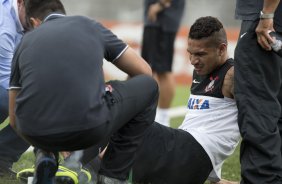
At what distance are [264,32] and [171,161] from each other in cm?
106

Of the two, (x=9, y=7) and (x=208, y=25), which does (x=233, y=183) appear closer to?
(x=208, y=25)

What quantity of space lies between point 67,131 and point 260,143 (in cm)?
120

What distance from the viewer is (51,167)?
139 inches

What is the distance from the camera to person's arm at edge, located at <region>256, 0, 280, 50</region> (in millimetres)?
3756

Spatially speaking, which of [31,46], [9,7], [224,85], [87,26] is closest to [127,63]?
[87,26]

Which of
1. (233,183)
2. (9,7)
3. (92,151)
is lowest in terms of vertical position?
(233,183)

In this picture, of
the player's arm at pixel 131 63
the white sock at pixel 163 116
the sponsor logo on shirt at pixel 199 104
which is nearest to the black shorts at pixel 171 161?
the sponsor logo on shirt at pixel 199 104

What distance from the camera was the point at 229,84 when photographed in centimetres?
428

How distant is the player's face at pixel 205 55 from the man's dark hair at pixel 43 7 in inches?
44.3

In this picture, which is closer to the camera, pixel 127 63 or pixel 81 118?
pixel 81 118

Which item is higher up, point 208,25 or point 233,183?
point 208,25

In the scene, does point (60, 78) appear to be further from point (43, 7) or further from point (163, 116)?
point (163, 116)

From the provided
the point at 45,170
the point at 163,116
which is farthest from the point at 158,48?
the point at 45,170

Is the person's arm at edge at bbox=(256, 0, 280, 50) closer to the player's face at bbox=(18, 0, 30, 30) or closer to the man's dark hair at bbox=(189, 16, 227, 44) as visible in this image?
the man's dark hair at bbox=(189, 16, 227, 44)
